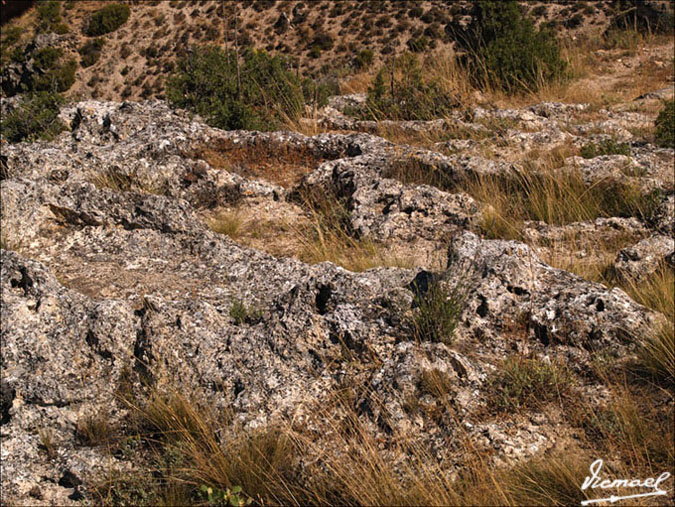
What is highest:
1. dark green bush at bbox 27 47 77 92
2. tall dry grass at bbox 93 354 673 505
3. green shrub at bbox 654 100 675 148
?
green shrub at bbox 654 100 675 148

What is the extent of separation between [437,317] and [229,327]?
117 centimetres

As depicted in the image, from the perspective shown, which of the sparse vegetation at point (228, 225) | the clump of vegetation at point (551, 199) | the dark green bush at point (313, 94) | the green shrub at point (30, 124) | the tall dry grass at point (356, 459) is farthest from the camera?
the dark green bush at point (313, 94)

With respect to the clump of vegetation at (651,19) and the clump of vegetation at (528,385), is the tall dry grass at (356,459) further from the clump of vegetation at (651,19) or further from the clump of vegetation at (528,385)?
the clump of vegetation at (651,19)

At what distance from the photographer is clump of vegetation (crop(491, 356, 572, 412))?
9.02 ft

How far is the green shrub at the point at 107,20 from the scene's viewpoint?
4844 cm

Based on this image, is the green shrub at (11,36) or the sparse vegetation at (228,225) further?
the green shrub at (11,36)

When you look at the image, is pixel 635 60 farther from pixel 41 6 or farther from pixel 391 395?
pixel 41 6

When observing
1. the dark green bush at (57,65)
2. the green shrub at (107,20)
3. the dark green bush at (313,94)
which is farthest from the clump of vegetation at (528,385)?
the green shrub at (107,20)

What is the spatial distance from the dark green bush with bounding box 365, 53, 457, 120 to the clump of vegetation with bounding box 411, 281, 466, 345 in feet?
15.5

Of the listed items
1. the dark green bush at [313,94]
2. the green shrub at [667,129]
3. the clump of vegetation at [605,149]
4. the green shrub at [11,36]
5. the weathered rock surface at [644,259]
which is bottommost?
the weathered rock surface at [644,259]

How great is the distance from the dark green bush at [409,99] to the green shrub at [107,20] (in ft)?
157

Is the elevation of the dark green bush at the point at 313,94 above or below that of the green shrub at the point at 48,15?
below

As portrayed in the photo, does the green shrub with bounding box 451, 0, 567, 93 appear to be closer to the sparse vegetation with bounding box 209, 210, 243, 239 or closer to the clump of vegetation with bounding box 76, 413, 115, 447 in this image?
the sparse vegetation with bounding box 209, 210, 243, 239

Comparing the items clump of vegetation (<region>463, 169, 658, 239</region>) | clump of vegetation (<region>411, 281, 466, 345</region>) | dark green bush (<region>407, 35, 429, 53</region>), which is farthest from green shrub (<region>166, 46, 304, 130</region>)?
dark green bush (<region>407, 35, 429, 53</region>)
